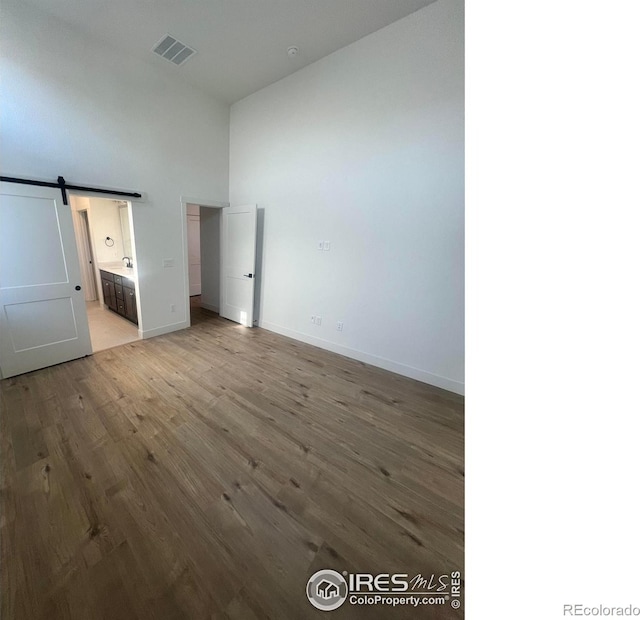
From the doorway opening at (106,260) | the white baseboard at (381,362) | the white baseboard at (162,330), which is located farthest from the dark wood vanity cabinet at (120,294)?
the white baseboard at (381,362)

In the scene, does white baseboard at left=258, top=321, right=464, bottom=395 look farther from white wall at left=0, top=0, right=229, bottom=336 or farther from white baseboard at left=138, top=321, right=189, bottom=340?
white wall at left=0, top=0, right=229, bottom=336

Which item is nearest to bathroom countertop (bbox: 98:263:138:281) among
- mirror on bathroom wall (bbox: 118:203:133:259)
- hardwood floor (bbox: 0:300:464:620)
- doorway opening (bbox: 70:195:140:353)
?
doorway opening (bbox: 70:195:140:353)

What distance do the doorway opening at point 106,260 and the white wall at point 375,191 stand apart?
2646 millimetres

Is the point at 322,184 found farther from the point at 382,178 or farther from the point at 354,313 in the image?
the point at 354,313

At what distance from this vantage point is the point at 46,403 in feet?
7.77

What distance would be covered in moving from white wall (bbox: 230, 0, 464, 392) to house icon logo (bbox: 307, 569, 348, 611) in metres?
2.15

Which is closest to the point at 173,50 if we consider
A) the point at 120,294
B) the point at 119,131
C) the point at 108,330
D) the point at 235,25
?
the point at 235,25

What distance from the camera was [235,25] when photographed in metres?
2.78

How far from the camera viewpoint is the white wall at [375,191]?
2623mm

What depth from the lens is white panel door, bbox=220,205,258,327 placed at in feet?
14.0

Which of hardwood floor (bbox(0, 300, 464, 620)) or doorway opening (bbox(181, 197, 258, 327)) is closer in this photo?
hardwood floor (bbox(0, 300, 464, 620))

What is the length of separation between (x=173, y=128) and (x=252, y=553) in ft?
16.0

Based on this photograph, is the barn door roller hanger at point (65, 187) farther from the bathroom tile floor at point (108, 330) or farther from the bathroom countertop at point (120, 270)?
the bathroom tile floor at point (108, 330)
